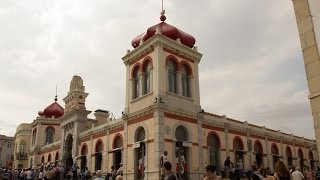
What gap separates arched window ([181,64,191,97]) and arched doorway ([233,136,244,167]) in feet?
23.8

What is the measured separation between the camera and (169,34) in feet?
81.4

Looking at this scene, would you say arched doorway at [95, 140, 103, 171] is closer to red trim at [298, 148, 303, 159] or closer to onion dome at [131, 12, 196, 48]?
onion dome at [131, 12, 196, 48]

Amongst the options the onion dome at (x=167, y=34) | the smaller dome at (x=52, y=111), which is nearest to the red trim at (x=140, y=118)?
the onion dome at (x=167, y=34)

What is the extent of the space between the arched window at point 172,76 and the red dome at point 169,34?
7.07 feet

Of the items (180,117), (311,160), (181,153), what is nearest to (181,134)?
(180,117)

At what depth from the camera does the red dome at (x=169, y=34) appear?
81.5ft

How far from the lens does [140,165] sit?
2253 cm

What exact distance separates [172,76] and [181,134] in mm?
4425

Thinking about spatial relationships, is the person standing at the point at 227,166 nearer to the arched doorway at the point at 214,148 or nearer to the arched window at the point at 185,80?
the arched doorway at the point at 214,148

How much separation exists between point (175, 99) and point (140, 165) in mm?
5346

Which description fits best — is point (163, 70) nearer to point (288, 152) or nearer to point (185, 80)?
point (185, 80)

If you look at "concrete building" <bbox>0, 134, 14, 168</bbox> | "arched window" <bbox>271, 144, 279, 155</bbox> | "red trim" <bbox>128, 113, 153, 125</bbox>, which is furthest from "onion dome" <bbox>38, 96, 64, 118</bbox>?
"concrete building" <bbox>0, 134, 14, 168</bbox>

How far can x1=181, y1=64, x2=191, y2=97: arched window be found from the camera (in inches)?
981

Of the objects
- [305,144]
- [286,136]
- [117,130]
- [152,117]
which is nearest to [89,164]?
[117,130]
